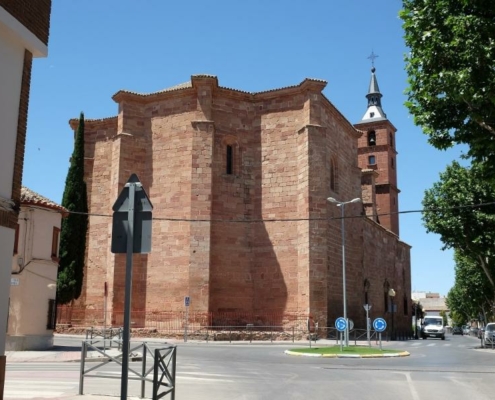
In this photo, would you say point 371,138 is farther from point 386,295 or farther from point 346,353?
point 346,353

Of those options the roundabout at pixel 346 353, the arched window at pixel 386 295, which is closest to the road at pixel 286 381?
the roundabout at pixel 346 353

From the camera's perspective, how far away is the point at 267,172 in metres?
32.2

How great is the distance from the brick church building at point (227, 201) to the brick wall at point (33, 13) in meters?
20.0

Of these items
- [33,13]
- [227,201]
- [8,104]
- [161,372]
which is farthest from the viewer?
[227,201]

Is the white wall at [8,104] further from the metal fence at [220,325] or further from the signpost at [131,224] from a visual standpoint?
the metal fence at [220,325]

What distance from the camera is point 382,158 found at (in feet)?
203

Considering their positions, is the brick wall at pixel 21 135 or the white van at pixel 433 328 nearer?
the brick wall at pixel 21 135

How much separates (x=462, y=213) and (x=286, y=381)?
66.9 feet

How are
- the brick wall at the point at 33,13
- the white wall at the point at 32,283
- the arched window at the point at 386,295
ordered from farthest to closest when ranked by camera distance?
the arched window at the point at 386,295 → the white wall at the point at 32,283 → the brick wall at the point at 33,13

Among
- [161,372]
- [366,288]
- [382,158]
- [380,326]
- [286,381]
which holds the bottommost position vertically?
[286,381]

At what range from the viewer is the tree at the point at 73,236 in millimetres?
27375

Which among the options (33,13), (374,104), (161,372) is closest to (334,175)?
(33,13)

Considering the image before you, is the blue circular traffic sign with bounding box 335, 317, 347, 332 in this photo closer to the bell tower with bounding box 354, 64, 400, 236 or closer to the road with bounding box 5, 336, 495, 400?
the road with bounding box 5, 336, 495, 400

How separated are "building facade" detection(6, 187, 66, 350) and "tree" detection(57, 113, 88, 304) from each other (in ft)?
18.7
